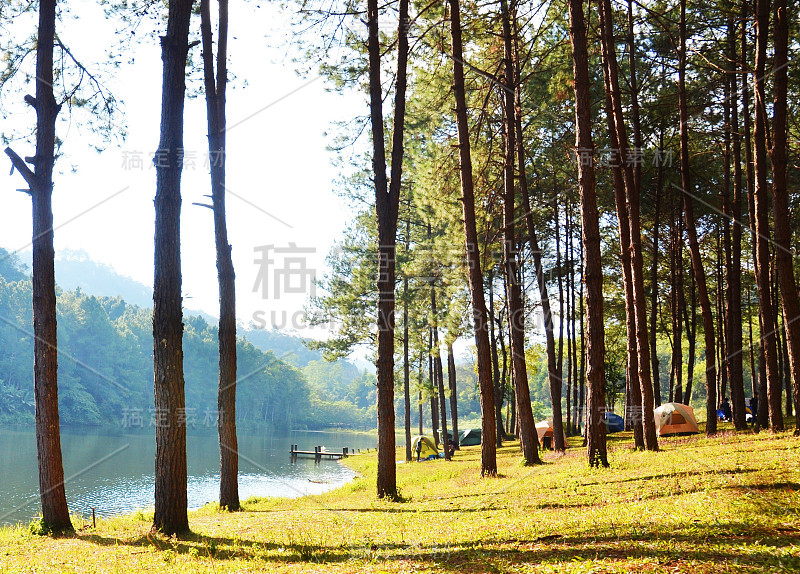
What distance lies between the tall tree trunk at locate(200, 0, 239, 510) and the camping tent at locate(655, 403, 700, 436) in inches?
590

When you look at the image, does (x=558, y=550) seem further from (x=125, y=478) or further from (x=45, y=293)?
(x=125, y=478)

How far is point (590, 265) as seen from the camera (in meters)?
10.5

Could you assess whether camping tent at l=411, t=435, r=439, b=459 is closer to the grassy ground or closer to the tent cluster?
the tent cluster

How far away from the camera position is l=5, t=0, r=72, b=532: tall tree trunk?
28.6 feet

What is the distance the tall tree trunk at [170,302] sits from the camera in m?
7.20

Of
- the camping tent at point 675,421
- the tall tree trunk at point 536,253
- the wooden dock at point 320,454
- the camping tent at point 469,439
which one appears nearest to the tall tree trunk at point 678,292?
the camping tent at point 675,421

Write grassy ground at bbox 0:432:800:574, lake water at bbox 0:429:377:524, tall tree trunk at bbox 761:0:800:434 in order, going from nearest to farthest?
grassy ground at bbox 0:432:800:574 → tall tree trunk at bbox 761:0:800:434 → lake water at bbox 0:429:377:524

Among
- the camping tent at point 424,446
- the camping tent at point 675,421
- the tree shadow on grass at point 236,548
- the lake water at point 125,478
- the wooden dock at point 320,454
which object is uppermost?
the tree shadow on grass at point 236,548

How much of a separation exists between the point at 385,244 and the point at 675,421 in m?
14.5

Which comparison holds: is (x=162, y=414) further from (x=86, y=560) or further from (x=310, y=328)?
(x=310, y=328)

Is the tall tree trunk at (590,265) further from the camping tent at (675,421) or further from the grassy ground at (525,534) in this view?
the camping tent at (675,421)

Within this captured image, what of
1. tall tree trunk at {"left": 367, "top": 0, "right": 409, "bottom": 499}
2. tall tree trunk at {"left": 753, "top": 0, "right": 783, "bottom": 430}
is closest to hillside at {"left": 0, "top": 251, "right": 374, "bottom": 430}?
tall tree trunk at {"left": 367, "top": 0, "right": 409, "bottom": 499}

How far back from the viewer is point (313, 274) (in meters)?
33.6

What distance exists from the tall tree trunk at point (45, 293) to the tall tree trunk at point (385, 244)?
497 cm
